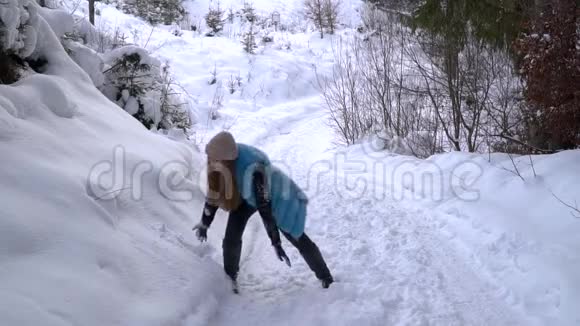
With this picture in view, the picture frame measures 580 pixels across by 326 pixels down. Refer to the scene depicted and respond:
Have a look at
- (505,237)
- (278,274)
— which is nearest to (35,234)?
(278,274)

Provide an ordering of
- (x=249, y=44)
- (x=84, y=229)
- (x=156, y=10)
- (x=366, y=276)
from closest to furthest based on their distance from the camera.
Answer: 1. (x=84, y=229)
2. (x=366, y=276)
3. (x=249, y=44)
4. (x=156, y=10)

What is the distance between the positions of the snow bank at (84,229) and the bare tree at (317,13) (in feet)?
66.9

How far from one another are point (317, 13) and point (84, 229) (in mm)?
23223

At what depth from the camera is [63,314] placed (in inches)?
103

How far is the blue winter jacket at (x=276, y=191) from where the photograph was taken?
3656 millimetres

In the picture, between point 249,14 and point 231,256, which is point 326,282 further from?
point 249,14

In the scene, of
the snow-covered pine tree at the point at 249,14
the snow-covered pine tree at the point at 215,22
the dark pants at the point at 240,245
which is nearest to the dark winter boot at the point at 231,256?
the dark pants at the point at 240,245

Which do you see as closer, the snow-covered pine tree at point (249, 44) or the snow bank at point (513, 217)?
the snow bank at point (513, 217)

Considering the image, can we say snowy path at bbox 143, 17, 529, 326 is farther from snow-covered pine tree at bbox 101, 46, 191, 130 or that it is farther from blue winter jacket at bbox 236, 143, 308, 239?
snow-covered pine tree at bbox 101, 46, 191, 130

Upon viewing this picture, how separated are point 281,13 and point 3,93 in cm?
2607

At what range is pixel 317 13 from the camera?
24.7 metres

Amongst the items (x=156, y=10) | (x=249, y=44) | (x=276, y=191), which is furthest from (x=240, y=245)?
(x=156, y=10)

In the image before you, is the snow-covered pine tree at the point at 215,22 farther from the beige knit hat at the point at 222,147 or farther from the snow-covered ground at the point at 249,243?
the beige knit hat at the point at 222,147

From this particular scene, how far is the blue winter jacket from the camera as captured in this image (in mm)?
3656
